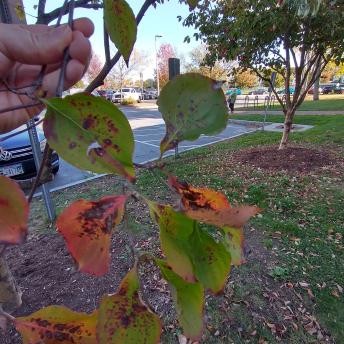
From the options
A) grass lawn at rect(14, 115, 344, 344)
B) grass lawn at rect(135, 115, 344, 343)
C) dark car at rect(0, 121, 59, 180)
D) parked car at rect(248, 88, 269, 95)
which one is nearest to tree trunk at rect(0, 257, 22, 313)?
grass lawn at rect(14, 115, 344, 344)

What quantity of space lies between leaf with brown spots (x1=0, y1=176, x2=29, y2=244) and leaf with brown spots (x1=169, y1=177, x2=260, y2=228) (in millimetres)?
161

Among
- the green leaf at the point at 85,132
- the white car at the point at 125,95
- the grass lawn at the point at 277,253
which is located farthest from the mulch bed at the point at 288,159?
the white car at the point at 125,95

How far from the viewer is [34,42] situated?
47cm

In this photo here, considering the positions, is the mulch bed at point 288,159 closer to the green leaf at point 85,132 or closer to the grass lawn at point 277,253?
the grass lawn at point 277,253

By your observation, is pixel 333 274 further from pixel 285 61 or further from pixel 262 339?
pixel 285 61

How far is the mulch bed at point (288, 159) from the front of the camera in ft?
19.2

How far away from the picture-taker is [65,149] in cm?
33

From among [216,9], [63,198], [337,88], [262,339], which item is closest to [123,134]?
[262,339]

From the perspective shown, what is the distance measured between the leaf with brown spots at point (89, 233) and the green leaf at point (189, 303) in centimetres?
12

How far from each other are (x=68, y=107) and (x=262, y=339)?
2.46 metres

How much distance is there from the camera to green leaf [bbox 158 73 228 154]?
371 mm

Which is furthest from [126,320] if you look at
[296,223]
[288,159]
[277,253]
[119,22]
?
[288,159]

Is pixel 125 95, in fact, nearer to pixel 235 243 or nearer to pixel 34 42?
pixel 34 42

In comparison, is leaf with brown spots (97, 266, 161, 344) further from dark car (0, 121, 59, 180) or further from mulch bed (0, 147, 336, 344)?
dark car (0, 121, 59, 180)
